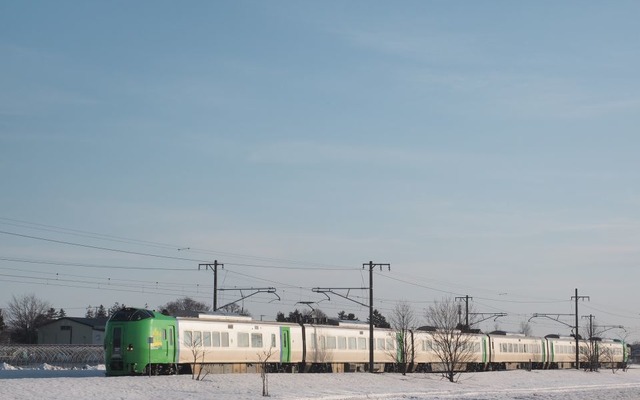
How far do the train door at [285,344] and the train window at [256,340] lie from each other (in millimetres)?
2546

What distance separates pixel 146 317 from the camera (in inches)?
1806

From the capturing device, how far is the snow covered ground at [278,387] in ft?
119

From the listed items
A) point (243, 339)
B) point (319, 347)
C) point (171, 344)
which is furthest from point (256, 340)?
point (171, 344)

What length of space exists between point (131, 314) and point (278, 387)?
314 inches

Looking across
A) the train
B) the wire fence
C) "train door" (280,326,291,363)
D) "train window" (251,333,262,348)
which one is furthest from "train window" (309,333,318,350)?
the wire fence

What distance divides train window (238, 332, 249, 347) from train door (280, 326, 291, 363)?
3.80 m

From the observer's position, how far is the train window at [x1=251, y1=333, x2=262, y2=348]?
5416 cm

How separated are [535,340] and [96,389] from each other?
64.7 meters

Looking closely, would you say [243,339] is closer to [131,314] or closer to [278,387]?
[278,387]

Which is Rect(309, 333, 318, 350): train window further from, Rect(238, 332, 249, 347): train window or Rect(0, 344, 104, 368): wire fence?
Rect(0, 344, 104, 368): wire fence

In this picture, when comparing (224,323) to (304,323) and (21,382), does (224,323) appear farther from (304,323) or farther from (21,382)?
(21,382)

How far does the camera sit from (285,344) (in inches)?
2260

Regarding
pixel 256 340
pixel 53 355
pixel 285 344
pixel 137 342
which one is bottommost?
pixel 53 355

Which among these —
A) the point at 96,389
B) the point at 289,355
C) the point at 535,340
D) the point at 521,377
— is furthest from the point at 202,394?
the point at 535,340
